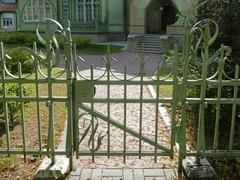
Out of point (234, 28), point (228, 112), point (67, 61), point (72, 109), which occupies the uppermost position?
point (234, 28)

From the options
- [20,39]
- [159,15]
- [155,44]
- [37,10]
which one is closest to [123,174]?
[155,44]

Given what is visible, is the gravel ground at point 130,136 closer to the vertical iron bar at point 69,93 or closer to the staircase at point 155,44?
the vertical iron bar at point 69,93

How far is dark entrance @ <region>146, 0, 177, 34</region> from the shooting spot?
24875 mm

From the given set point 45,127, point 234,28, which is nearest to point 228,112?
point 234,28

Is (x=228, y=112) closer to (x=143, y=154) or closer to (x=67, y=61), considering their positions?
(x=143, y=154)

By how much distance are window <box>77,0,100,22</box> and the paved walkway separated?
22.2 m

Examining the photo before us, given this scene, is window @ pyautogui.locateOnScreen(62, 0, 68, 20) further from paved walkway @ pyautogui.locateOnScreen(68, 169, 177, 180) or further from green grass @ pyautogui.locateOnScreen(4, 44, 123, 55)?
paved walkway @ pyautogui.locateOnScreen(68, 169, 177, 180)

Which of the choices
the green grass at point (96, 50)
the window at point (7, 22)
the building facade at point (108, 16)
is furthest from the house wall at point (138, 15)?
the window at point (7, 22)

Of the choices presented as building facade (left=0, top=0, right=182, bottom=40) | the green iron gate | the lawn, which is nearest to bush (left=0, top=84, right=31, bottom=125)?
the lawn

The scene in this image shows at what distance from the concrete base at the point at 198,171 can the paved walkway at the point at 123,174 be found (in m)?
0.23

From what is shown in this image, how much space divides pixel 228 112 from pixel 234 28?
154 centimetres

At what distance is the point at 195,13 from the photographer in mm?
6969

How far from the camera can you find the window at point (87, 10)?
85.5ft

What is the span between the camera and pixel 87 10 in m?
26.4
